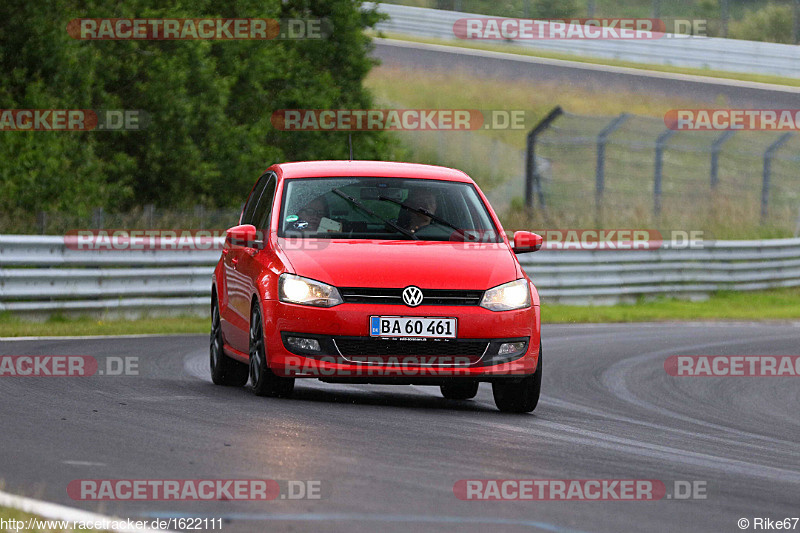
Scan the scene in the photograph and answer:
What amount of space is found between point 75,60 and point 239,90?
19.4 ft

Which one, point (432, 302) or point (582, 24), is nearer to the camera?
point (432, 302)

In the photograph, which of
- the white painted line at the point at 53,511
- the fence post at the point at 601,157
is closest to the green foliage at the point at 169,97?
the fence post at the point at 601,157

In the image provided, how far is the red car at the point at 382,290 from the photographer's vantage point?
9.09 metres

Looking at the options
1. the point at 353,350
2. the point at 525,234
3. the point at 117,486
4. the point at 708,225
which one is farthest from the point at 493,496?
the point at 708,225

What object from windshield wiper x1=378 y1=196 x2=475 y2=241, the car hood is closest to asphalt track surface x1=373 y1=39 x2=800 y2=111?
windshield wiper x1=378 y1=196 x2=475 y2=241

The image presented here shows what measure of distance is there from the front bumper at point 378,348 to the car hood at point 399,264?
170 millimetres

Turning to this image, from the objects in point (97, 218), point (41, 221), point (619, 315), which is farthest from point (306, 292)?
Result: point (619, 315)

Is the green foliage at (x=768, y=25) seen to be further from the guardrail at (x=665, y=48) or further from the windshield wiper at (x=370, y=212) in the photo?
the windshield wiper at (x=370, y=212)

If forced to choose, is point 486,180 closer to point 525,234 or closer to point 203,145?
point 203,145

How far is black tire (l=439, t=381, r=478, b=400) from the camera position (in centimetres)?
1064

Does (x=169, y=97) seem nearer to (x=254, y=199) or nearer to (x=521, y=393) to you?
(x=254, y=199)

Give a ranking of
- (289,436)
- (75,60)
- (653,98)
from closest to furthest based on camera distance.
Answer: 1. (289,436)
2. (75,60)
3. (653,98)

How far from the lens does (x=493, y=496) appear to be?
609 centimetres

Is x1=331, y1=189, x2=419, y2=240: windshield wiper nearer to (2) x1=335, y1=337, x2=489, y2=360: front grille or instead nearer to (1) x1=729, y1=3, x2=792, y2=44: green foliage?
(2) x1=335, y1=337, x2=489, y2=360: front grille
